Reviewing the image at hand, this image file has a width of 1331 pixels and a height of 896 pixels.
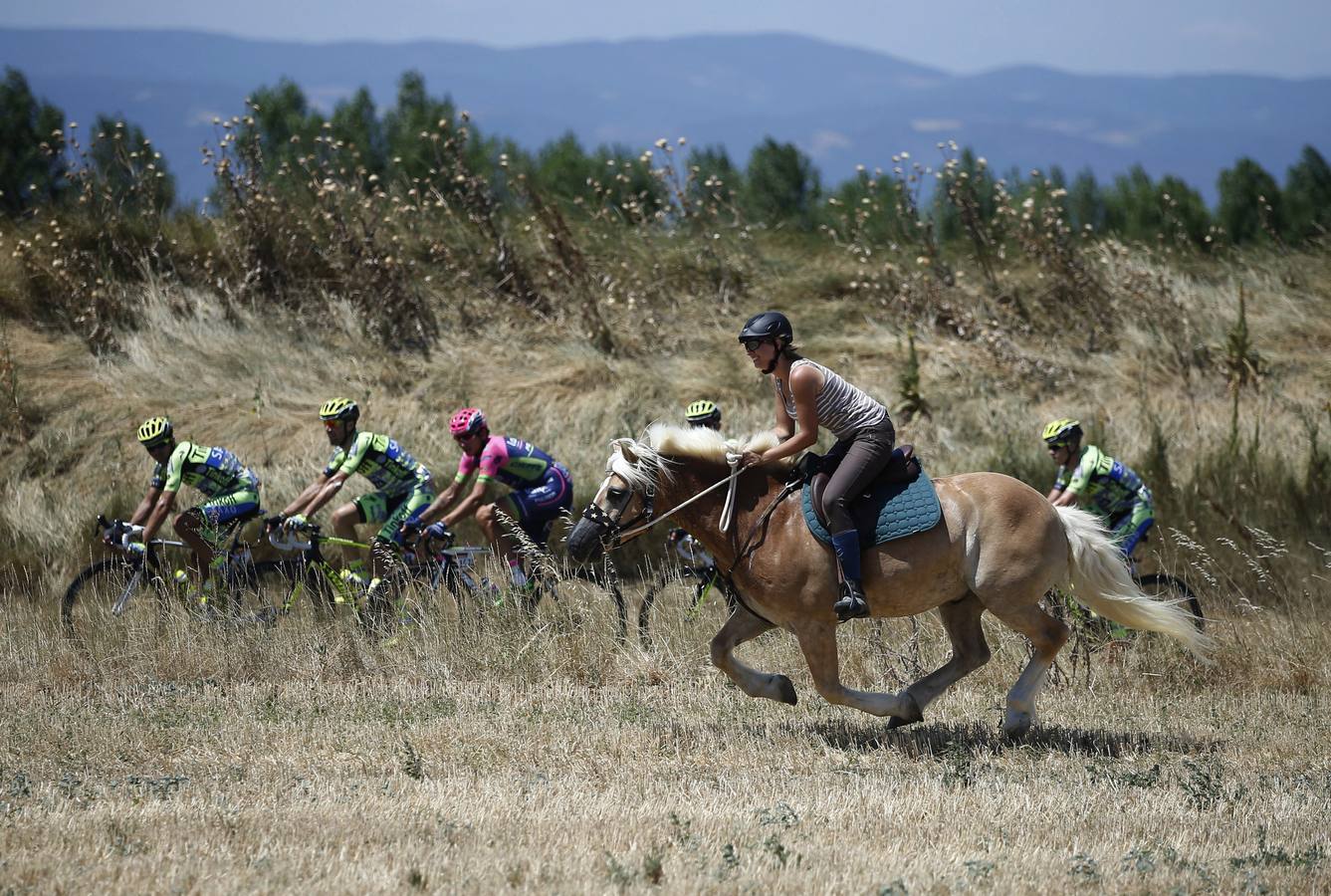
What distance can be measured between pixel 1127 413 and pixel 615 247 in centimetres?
784

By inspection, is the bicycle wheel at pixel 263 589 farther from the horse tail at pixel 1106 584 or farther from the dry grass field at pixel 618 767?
the horse tail at pixel 1106 584

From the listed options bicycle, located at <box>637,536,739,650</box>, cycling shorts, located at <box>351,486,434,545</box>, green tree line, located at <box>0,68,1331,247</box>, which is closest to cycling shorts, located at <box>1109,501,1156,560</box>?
bicycle, located at <box>637,536,739,650</box>

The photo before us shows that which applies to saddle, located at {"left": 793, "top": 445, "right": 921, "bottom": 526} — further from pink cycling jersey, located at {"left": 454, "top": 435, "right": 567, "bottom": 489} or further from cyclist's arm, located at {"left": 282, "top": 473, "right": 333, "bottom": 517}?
cyclist's arm, located at {"left": 282, "top": 473, "right": 333, "bottom": 517}

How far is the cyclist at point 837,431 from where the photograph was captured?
23.8ft

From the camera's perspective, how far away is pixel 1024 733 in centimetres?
753

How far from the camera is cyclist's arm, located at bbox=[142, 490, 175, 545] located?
1078 cm

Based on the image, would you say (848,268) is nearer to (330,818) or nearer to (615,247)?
(615,247)

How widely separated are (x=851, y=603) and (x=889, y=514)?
0.56 metres

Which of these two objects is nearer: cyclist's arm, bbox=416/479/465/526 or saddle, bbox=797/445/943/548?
saddle, bbox=797/445/943/548

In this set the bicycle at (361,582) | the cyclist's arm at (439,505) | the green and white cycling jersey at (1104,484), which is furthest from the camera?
the cyclist's arm at (439,505)

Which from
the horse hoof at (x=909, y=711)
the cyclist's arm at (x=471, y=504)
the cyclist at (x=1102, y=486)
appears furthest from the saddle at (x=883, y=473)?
the cyclist's arm at (x=471, y=504)

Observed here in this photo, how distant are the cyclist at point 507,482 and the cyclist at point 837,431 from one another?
155 inches

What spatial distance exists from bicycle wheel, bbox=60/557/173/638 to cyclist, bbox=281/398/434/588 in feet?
3.88

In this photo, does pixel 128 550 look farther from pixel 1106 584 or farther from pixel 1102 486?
pixel 1102 486
